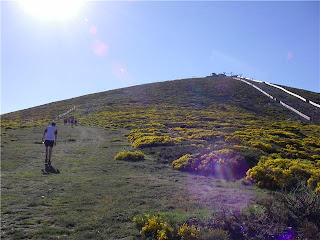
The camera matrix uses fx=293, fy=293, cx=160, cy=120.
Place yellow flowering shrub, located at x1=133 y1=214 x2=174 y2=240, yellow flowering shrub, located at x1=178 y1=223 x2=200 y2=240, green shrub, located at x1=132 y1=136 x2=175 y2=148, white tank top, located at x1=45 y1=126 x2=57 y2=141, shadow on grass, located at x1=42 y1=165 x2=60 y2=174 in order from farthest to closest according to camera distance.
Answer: green shrub, located at x1=132 y1=136 x2=175 y2=148 < white tank top, located at x1=45 y1=126 x2=57 y2=141 < shadow on grass, located at x1=42 y1=165 x2=60 y2=174 < yellow flowering shrub, located at x1=133 y1=214 x2=174 y2=240 < yellow flowering shrub, located at x1=178 y1=223 x2=200 y2=240

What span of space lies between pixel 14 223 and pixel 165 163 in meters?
8.92

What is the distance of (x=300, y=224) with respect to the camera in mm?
6125

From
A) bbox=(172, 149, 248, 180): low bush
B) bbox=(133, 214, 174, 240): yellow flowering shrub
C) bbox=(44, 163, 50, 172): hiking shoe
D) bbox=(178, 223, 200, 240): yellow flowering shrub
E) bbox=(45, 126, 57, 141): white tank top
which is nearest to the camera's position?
bbox=(178, 223, 200, 240): yellow flowering shrub

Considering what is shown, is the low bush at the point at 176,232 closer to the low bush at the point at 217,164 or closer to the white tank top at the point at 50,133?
the low bush at the point at 217,164

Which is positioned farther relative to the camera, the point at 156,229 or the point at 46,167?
the point at 46,167

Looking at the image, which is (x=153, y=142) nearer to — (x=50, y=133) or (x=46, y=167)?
(x=50, y=133)

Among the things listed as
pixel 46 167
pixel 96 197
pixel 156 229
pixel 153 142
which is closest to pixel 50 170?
pixel 46 167

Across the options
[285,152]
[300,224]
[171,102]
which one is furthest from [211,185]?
[171,102]

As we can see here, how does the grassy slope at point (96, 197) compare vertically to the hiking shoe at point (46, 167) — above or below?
below

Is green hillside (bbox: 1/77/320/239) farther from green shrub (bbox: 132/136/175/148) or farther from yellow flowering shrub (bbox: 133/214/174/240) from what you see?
green shrub (bbox: 132/136/175/148)

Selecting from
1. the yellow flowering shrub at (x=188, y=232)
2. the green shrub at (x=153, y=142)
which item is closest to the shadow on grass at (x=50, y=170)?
the yellow flowering shrub at (x=188, y=232)

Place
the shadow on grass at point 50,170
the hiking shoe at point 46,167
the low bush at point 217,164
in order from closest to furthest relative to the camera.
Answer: the shadow on grass at point 50,170 → the hiking shoe at point 46,167 → the low bush at point 217,164

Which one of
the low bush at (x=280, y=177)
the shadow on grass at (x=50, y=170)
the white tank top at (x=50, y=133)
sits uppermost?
the white tank top at (x=50, y=133)

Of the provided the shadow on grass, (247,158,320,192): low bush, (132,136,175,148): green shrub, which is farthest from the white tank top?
(247,158,320,192): low bush
